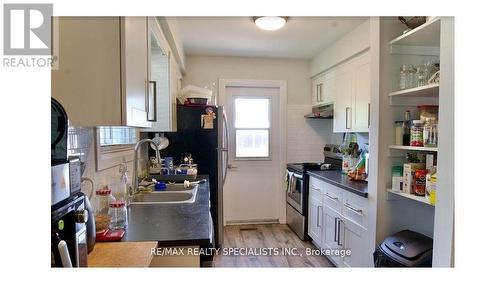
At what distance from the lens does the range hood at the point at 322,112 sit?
11.0 feet

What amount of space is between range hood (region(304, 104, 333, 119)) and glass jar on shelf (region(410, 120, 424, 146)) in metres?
1.60

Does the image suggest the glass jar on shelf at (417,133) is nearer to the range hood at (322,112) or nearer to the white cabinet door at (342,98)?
the white cabinet door at (342,98)

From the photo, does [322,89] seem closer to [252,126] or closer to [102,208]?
[252,126]

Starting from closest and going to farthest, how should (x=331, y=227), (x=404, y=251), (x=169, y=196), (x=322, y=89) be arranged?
1. (x=404, y=251)
2. (x=169, y=196)
3. (x=331, y=227)
4. (x=322, y=89)

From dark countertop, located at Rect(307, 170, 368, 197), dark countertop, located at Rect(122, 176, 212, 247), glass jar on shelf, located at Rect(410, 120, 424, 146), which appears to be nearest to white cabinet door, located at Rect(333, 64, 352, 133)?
dark countertop, located at Rect(307, 170, 368, 197)

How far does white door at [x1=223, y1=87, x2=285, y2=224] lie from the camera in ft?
12.5

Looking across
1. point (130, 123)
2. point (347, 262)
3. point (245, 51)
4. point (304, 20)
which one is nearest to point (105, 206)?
point (130, 123)

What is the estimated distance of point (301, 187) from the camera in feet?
10.6

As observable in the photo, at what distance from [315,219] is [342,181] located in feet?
2.09

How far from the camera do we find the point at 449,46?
77 cm

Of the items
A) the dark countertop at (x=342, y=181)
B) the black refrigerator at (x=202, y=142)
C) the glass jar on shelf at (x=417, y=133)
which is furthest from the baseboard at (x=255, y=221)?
the glass jar on shelf at (x=417, y=133)

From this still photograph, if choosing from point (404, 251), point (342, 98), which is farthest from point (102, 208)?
point (342, 98)

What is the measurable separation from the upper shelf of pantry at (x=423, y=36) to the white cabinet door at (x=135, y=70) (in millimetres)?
1426
